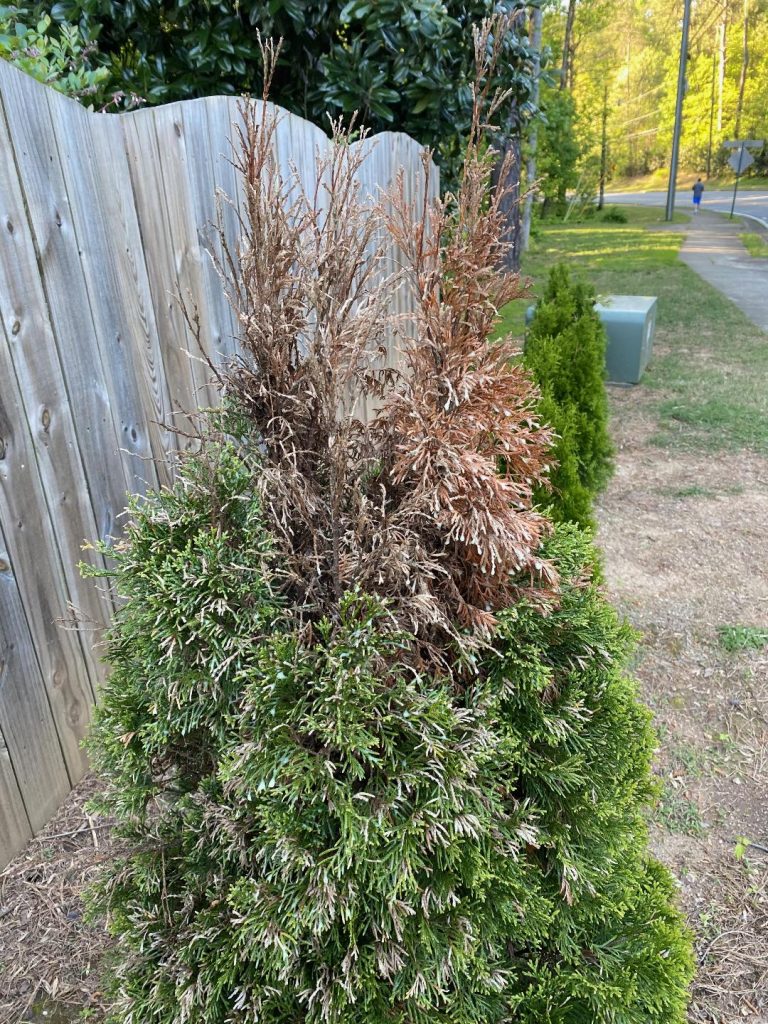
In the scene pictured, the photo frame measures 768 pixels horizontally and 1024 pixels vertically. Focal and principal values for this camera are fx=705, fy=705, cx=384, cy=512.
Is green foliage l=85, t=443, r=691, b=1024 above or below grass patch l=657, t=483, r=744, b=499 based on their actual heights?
above

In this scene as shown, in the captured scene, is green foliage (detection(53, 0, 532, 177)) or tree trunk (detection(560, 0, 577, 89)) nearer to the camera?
green foliage (detection(53, 0, 532, 177))

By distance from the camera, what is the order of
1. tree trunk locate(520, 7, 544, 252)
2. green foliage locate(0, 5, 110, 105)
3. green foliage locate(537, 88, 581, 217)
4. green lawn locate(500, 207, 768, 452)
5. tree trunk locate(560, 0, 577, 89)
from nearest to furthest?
green foliage locate(0, 5, 110, 105)
green lawn locate(500, 207, 768, 452)
tree trunk locate(520, 7, 544, 252)
green foliage locate(537, 88, 581, 217)
tree trunk locate(560, 0, 577, 89)

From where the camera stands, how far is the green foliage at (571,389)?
9.80 feet

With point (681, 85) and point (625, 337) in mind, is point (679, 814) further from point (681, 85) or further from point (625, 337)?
point (681, 85)

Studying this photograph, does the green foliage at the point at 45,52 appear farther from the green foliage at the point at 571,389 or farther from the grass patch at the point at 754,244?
the grass patch at the point at 754,244

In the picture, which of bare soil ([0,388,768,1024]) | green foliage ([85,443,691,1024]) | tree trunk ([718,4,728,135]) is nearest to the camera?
green foliage ([85,443,691,1024])

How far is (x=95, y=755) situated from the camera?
1620mm

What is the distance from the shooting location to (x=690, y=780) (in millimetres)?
2885

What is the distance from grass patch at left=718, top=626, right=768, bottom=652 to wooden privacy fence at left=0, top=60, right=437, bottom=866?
2.88 meters

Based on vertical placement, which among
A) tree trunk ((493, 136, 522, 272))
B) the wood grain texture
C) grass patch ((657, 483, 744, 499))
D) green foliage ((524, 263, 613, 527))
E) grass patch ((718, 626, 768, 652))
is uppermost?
tree trunk ((493, 136, 522, 272))

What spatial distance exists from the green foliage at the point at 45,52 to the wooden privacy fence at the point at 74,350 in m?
0.51

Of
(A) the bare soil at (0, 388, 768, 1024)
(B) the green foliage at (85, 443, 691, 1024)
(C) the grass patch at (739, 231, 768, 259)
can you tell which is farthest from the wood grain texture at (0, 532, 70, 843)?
(C) the grass patch at (739, 231, 768, 259)

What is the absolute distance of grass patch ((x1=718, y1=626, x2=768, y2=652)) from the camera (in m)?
3.66

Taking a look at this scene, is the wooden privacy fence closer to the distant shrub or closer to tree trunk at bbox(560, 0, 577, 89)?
the distant shrub
